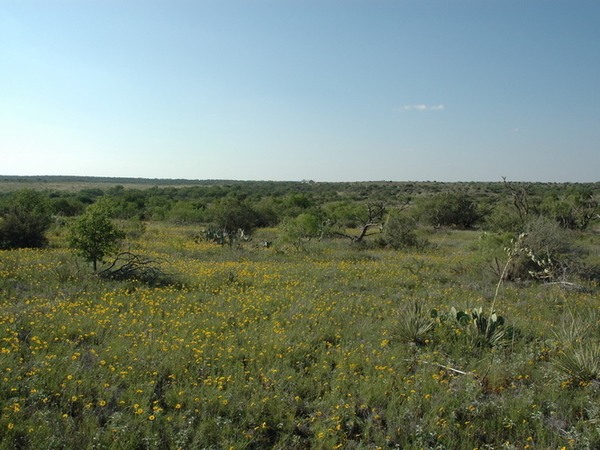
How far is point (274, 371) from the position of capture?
19.0ft

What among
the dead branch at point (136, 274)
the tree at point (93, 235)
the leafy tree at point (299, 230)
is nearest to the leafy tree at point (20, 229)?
the tree at point (93, 235)

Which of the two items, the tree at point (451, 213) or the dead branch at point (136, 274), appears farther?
the tree at point (451, 213)

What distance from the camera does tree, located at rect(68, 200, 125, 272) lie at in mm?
11375

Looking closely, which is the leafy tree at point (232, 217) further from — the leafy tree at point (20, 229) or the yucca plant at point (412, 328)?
the yucca plant at point (412, 328)

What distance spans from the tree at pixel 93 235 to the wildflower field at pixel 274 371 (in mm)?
1133

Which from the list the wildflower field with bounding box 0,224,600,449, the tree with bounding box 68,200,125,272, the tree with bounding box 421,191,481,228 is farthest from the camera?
the tree with bounding box 421,191,481,228

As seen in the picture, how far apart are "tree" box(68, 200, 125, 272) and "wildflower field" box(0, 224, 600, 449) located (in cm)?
113

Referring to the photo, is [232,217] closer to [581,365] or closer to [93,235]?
[93,235]

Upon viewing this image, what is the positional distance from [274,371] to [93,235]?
→ 26.8 ft

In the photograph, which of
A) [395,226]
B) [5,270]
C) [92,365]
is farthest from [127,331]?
[395,226]

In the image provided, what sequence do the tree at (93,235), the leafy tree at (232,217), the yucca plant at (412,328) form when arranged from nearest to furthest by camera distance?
the yucca plant at (412,328), the tree at (93,235), the leafy tree at (232,217)

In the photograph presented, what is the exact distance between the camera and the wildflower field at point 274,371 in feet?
15.1

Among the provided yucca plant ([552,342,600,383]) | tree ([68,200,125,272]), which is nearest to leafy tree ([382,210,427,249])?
tree ([68,200,125,272])

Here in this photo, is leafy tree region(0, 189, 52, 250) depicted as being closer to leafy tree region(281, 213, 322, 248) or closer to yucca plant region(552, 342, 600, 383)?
leafy tree region(281, 213, 322, 248)
